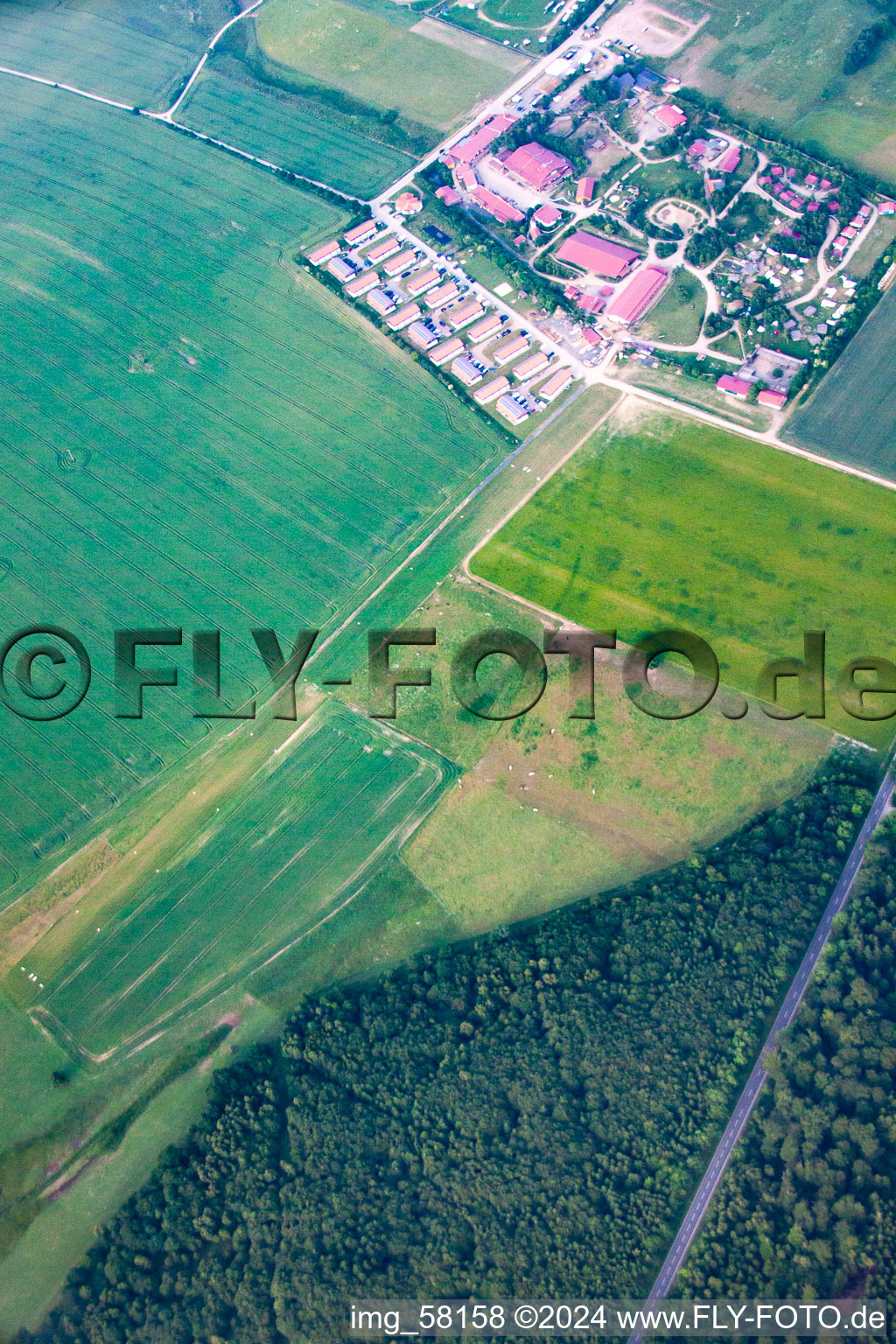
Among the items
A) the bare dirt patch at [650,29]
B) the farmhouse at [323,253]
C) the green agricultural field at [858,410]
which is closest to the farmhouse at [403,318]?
the farmhouse at [323,253]

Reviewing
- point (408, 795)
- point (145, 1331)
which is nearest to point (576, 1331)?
point (145, 1331)

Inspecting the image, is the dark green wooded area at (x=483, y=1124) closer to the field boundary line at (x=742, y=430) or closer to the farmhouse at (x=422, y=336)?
the field boundary line at (x=742, y=430)

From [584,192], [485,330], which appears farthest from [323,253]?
[584,192]

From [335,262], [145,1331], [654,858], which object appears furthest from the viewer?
[335,262]

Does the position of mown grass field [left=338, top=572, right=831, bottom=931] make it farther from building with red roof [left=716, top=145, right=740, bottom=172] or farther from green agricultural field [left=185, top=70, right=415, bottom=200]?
green agricultural field [left=185, top=70, right=415, bottom=200]

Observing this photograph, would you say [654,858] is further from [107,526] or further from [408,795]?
[107,526]

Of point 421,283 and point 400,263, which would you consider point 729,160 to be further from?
point 400,263

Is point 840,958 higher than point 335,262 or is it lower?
lower
